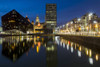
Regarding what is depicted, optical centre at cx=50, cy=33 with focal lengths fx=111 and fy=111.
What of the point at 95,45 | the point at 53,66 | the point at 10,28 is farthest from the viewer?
the point at 10,28

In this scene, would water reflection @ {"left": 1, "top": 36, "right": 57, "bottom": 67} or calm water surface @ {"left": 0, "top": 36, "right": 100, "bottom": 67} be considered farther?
water reflection @ {"left": 1, "top": 36, "right": 57, "bottom": 67}

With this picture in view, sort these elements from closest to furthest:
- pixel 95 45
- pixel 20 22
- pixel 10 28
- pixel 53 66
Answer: pixel 53 66
pixel 95 45
pixel 10 28
pixel 20 22

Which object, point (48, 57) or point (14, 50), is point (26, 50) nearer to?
point (14, 50)

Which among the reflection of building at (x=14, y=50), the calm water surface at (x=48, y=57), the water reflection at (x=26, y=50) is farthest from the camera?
the reflection of building at (x=14, y=50)

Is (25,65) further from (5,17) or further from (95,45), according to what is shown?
(5,17)

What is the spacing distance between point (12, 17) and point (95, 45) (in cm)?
13415

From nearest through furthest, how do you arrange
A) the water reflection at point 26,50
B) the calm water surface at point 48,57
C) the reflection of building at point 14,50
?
1. the calm water surface at point 48,57
2. the water reflection at point 26,50
3. the reflection of building at point 14,50

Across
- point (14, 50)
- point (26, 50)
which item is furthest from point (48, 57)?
point (14, 50)

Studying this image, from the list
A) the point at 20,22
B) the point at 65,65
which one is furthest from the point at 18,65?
the point at 20,22

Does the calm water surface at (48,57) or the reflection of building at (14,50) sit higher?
the reflection of building at (14,50)

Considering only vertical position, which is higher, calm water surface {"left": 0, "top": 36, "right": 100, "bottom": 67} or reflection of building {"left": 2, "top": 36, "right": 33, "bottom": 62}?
reflection of building {"left": 2, "top": 36, "right": 33, "bottom": 62}

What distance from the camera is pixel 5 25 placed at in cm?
14525

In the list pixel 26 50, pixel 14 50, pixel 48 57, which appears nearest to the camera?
pixel 48 57

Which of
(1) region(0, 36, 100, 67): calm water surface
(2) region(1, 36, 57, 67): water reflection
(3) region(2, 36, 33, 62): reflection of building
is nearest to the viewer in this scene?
(1) region(0, 36, 100, 67): calm water surface
